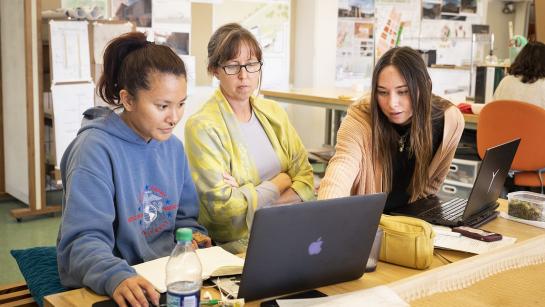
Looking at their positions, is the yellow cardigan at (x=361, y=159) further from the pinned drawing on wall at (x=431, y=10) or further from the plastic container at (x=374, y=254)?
the pinned drawing on wall at (x=431, y=10)

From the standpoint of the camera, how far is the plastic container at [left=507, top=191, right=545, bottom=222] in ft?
6.61

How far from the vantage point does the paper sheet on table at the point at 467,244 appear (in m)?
1.67

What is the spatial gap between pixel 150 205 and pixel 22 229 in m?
2.28

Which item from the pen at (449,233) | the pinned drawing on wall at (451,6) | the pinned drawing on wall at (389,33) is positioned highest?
the pinned drawing on wall at (451,6)

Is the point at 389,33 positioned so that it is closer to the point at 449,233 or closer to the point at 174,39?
the point at 174,39

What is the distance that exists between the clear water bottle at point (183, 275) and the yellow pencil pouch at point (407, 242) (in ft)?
1.65

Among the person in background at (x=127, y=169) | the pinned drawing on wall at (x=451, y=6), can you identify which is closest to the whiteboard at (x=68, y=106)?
the person in background at (x=127, y=169)

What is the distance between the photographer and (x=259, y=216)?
1170 millimetres

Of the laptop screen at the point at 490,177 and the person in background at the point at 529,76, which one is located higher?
the person in background at the point at 529,76

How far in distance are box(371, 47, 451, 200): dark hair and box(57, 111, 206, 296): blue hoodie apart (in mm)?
642

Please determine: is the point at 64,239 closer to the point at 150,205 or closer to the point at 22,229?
the point at 150,205

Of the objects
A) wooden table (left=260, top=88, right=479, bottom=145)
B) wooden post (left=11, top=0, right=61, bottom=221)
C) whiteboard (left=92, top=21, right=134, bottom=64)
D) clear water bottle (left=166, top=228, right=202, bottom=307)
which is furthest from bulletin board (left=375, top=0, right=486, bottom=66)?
clear water bottle (left=166, top=228, right=202, bottom=307)

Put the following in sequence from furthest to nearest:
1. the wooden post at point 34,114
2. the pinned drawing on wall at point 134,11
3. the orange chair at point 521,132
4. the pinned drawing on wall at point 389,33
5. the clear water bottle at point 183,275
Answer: the pinned drawing on wall at point 389,33 < the pinned drawing on wall at point 134,11 < the wooden post at point 34,114 < the orange chair at point 521,132 < the clear water bottle at point 183,275

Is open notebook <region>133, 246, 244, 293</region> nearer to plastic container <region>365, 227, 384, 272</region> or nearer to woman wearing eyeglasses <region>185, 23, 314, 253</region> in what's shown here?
plastic container <region>365, 227, 384, 272</region>
